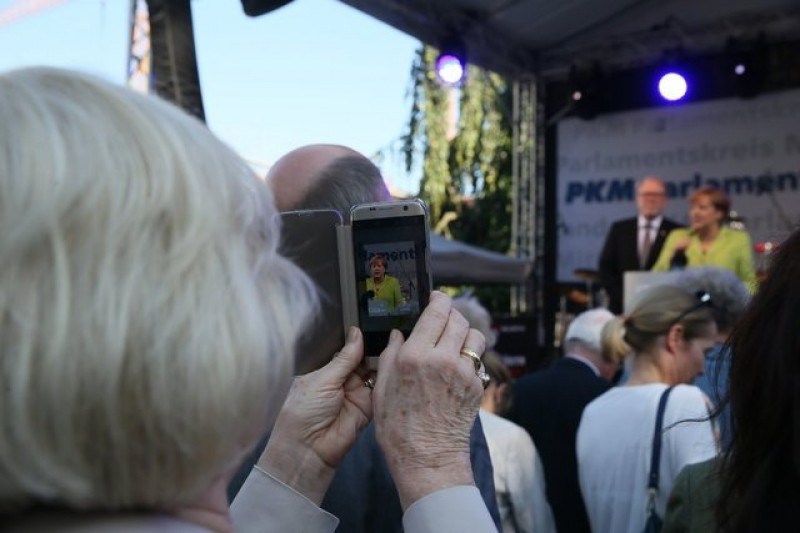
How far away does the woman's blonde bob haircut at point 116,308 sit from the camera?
660 millimetres

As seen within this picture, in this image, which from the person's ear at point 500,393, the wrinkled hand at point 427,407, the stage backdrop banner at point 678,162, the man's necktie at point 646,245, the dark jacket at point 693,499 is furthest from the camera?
the stage backdrop banner at point 678,162

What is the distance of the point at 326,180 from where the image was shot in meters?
1.58

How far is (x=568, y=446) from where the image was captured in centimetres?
395

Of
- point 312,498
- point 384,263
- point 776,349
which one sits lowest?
point 312,498

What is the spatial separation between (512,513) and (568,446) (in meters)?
0.88

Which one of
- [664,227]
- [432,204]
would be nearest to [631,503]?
[664,227]

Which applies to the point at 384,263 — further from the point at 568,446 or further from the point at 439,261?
the point at 439,261

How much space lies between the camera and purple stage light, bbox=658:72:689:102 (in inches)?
335

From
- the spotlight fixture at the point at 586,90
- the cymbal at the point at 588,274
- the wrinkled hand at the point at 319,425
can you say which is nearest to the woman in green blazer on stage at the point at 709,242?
the cymbal at the point at 588,274

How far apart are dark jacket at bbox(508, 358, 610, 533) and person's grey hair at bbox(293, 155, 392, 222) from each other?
103 inches

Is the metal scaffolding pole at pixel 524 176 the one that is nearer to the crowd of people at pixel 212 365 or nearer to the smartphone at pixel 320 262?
the crowd of people at pixel 212 365

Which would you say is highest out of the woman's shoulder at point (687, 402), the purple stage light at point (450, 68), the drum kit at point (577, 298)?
the purple stage light at point (450, 68)

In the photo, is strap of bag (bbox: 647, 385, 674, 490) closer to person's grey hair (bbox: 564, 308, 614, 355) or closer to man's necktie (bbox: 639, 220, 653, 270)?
person's grey hair (bbox: 564, 308, 614, 355)

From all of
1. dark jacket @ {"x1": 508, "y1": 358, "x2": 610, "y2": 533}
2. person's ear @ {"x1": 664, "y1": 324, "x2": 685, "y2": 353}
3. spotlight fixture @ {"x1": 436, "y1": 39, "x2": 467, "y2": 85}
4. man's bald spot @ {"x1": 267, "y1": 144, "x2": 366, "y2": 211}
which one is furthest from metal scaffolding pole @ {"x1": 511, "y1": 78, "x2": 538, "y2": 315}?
man's bald spot @ {"x1": 267, "y1": 144, "x2": 366, "y2": 211}
